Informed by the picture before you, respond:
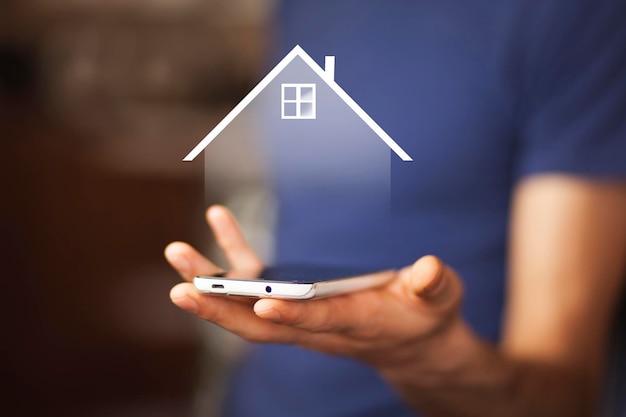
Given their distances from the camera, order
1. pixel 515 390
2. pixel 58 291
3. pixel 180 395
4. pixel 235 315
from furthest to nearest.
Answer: pixel 180 395
pixel 58 291
pixel 515 390
pixel 235 315

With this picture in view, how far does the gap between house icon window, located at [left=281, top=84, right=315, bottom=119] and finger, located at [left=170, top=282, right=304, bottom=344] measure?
96 mm

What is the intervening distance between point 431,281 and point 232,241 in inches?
4.4

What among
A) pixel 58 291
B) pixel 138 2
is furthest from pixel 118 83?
pixel 58 291

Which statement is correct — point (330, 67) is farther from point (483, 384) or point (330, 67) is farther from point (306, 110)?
point (483, 384)

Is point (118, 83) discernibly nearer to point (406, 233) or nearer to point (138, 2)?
point (138, 2)

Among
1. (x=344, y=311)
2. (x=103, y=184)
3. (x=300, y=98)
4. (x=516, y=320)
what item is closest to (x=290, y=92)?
(x=300, y=98)

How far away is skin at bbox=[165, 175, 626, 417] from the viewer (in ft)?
1.05

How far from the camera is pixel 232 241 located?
356 mm

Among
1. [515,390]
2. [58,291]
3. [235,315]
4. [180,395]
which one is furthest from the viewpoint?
[180,395]

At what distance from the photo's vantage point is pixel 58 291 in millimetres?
716

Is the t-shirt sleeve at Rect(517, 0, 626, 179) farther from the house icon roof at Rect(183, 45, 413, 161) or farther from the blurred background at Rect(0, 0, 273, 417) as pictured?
the blurred background at Rect(0, 0, 273, 417)

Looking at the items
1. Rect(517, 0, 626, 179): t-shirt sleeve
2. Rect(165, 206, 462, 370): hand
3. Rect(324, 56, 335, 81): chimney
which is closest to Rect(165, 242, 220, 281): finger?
Rect(165, 206, 462, 370): hand

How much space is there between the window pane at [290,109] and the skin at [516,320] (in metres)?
0.06

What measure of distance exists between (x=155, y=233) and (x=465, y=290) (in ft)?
1.55
